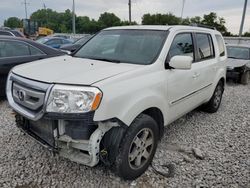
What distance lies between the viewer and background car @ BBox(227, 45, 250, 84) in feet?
28.6

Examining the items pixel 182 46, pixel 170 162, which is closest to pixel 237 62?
pixel 182 46

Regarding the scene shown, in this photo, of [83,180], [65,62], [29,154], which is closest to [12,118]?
[29,154]

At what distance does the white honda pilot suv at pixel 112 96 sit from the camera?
2.21 metres

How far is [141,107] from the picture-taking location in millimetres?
2566

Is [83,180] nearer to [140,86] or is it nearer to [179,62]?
[140,86]

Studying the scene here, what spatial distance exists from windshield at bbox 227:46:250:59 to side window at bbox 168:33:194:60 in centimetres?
709

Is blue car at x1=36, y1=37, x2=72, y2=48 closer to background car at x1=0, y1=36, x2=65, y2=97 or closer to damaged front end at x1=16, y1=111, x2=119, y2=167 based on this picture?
background car at x1=0, y1=36, x2=65, y2=97

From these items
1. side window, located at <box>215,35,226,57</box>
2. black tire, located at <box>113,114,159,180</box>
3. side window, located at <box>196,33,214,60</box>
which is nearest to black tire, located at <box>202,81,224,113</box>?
side window, located at <box>215,35,226,57</box>

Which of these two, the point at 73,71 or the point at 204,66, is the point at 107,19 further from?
the point at 73,71

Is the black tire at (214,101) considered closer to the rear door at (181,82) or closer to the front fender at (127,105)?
the rear door at (181,82)

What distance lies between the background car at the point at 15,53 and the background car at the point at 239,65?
21.6 feet

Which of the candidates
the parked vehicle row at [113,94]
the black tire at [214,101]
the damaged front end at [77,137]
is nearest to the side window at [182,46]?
the parked vehicle row at [113,94]

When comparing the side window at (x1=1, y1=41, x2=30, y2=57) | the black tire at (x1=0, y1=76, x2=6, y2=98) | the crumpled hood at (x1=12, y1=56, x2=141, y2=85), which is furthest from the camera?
the side window at (x1=1, y1=41, x2=30, y2=57)

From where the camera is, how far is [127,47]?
11.0 feet
